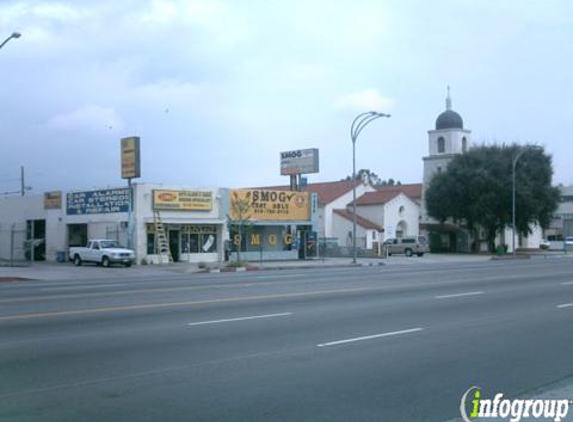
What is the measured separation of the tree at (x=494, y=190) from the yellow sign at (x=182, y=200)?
32.4m

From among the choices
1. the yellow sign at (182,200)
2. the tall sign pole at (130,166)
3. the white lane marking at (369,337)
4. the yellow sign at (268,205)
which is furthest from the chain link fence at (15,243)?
the white lane marking at (369,337)

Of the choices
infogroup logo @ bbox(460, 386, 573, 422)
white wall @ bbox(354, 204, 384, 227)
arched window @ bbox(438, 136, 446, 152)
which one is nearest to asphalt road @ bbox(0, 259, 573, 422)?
infogroup logo @ bbox(460, 386, 573, 422)

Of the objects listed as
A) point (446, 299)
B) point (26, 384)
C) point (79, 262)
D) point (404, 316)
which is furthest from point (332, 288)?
point (79, 262)

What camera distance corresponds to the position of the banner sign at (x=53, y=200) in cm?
4912

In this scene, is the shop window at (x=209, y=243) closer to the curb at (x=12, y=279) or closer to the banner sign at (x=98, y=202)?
the banner sign at (x=98, y=202)

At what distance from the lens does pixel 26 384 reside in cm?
→ 876

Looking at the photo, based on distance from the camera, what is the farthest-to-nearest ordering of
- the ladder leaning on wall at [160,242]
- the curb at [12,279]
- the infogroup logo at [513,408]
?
the ladder leaning on wall at [160,242]
the curb at [12,279]
the infogroup logo at [513,408]

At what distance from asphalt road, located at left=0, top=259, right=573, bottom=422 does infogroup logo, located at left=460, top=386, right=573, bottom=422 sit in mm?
212

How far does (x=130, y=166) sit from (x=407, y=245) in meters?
28.3

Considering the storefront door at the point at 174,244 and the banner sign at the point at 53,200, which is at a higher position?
the banner sign at the point at 53,200

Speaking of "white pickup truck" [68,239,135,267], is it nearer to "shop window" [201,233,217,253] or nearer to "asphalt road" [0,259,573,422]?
"shop window" [201,233,217,253]

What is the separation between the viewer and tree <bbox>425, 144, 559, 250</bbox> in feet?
231

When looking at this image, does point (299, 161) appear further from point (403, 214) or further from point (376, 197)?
point (403, 214)

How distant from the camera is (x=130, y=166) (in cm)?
4450
